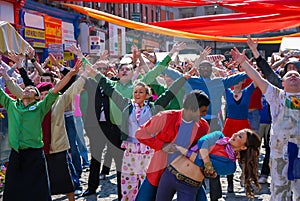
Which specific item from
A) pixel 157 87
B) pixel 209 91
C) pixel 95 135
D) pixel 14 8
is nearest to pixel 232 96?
pixel 209 91

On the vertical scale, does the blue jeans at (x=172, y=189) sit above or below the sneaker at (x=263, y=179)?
above

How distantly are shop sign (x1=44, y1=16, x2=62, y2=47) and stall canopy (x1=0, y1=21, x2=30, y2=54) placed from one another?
1277cm

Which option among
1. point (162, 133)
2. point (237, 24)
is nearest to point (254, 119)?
point (237, 24)

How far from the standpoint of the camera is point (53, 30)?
872 inches

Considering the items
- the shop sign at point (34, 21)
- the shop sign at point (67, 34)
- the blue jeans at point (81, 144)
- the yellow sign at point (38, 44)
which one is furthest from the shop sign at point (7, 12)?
the blue jeans at point (81, 144)

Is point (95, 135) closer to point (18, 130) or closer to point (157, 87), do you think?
point (157, 87)

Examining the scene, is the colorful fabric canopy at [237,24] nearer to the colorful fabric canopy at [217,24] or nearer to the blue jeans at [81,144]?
the colorful fabric canopy at [217,24]

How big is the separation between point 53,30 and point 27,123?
55.7ft

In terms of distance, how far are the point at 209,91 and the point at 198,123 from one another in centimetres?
255

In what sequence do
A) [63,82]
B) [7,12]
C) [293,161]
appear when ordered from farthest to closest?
[7,12]
[63,82]
[293,161]

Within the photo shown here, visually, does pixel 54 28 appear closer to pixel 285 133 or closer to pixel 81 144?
pixel 81 144

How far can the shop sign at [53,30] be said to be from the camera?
838 inches

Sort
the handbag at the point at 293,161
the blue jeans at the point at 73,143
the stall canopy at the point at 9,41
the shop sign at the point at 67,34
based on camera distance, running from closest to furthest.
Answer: the handbag at the point at 293,161, the stall canopy at the point at 9,41, the blue jeans at the point at 73,143, the shop sign at the point at 67,34

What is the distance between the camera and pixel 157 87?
7.22m
